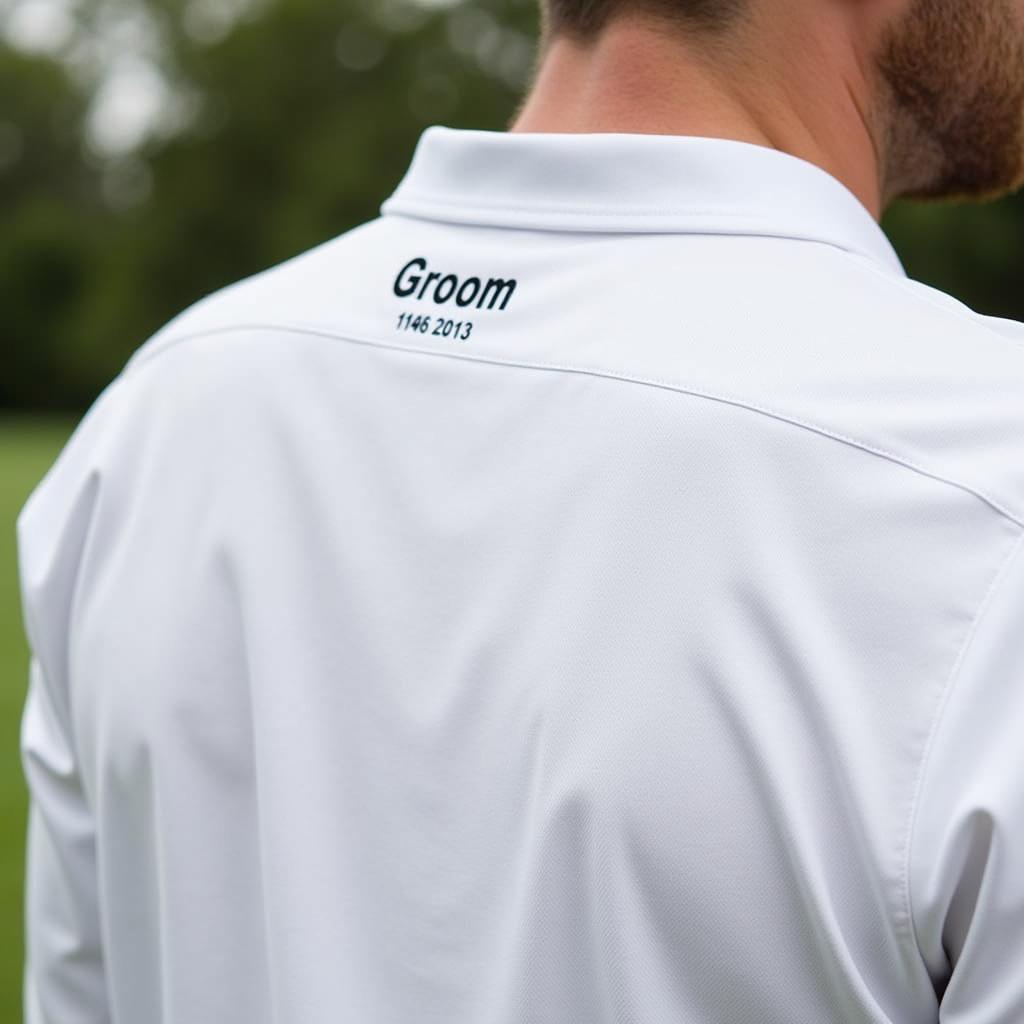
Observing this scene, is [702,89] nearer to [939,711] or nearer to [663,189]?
[663,189]

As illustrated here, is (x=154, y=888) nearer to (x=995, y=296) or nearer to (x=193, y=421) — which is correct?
(x=193, y=421)

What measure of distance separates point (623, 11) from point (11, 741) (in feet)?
17.5

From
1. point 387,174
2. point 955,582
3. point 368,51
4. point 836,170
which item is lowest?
point 387,174

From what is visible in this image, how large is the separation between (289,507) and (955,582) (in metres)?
0.49

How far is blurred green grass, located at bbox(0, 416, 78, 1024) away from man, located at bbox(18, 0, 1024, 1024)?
2.69 meters

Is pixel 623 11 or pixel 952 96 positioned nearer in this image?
pixel 623 11

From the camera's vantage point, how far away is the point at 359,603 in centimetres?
108

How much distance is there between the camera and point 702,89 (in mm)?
1082

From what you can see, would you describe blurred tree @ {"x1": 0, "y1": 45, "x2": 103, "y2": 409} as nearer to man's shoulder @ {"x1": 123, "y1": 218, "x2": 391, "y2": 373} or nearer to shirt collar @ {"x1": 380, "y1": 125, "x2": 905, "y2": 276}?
man's shoulder @ {"x1": 123, "y1": 218, "x2": 391, "y2": 373}

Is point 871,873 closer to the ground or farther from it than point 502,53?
farther from it

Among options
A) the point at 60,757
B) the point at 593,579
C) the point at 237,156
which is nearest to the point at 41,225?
the point at 237,156

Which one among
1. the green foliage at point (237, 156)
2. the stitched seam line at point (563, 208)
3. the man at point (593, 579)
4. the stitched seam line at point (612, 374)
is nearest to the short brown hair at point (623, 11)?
the man at point (593, 579)

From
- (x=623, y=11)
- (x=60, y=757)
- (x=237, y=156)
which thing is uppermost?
(x=623, y=11)

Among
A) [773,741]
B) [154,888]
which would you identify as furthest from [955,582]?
[154,888]
